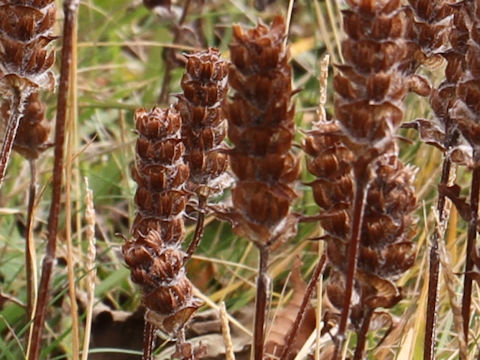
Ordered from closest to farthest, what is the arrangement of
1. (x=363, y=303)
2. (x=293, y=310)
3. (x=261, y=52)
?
(x=261, y=52), (x=363, y=303), (x=293, y=310)

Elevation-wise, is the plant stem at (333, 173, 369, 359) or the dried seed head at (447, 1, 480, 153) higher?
the dried seed head at (447, 1, 480, 153)

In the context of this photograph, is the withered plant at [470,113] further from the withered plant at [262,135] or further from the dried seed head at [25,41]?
the dried seed head at [25,41]

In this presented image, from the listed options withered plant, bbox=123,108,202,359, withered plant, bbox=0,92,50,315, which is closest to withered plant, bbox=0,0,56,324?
Answer: withered plant, bbox=123,108,202,359

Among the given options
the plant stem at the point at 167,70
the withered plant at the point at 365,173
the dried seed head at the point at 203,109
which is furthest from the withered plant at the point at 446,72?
the plant stem at the point at 167,70

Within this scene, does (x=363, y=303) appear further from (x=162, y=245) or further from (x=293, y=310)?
(x=293, y=310)

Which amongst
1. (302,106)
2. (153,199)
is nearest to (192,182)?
(153,199)

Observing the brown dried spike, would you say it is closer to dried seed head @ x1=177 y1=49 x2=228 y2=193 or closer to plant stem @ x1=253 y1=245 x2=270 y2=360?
dried seed head @ x1=177 y1=49 x2=228 y2=193
